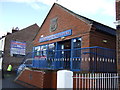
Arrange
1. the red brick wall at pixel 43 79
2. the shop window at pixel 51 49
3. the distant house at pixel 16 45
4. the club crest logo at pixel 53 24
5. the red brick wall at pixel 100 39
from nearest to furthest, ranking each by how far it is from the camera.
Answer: the red brick wall at pixel 43 79 → the red brick wall at pixel 100 39 → the shop window at pixel 51 49 → the club crest logo at pixel 53 24 → the distant house at pixel 16 45

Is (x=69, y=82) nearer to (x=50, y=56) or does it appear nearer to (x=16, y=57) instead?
(x=50, y=56)

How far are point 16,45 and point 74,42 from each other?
58.9 feet

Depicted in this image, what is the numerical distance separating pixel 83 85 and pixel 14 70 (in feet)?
66.7

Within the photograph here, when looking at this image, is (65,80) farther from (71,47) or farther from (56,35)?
(56,35)

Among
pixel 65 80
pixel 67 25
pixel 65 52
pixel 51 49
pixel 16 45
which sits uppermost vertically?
pixel 67 25

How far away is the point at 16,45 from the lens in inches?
1025

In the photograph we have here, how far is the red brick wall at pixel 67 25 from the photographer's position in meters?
9.72

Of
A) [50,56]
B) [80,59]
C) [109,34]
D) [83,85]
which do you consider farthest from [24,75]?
[109,34]

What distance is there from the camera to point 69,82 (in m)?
4.85

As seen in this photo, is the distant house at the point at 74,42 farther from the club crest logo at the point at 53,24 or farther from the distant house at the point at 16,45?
the distant house at the point at 16,45

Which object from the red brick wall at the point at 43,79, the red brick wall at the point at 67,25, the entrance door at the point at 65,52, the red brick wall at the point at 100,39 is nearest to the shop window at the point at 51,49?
the red brick wall at the point at 67,25

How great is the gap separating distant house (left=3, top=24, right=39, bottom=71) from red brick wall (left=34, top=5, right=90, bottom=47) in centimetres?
1204

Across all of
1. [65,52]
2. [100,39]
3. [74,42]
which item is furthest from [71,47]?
[100,39]

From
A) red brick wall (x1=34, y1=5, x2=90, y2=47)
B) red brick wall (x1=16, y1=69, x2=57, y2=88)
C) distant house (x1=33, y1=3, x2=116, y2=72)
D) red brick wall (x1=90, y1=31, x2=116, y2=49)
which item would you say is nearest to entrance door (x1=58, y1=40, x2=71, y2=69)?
distant house (x1=33, y1=3, x2=116, y2=72)
